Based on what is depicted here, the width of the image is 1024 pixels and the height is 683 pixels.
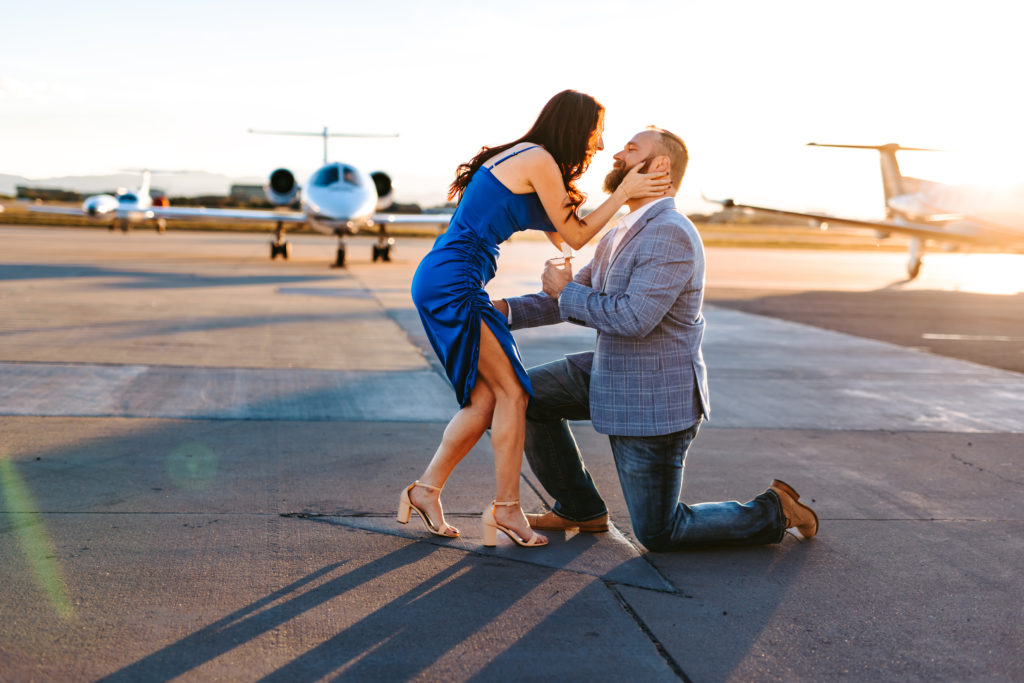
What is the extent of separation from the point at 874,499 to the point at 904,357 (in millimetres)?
5739

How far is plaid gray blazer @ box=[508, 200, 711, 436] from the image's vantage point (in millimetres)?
3330

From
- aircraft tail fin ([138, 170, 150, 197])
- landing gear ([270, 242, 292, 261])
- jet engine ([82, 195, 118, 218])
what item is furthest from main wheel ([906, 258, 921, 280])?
aircraft tail fin ([138, 170, 150, 197])

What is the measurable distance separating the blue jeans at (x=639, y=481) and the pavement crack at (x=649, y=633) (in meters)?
0.40

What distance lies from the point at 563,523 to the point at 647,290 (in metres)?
1.11

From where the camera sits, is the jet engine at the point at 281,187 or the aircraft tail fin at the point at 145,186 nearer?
the jet engine at the point at 281,187

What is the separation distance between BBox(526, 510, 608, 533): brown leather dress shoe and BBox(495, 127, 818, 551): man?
11.6 inches

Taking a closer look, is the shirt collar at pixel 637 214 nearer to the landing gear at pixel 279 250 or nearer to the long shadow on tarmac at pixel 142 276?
the long shadow on tarmac at pixel 142 276

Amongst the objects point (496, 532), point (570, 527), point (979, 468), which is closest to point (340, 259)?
point (979, 468)

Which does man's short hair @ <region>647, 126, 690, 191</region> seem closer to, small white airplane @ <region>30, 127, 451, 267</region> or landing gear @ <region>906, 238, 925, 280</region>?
small white airplane @ <region>30, 127, 451, 267</region>

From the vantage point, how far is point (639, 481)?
343cm

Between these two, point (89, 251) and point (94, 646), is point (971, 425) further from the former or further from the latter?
point (89, 251)

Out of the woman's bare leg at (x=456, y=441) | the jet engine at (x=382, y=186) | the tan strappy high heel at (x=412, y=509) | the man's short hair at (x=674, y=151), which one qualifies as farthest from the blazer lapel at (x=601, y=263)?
the jet engine at (x=382, y=186)

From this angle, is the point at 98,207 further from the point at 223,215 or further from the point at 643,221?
the point at 643,221

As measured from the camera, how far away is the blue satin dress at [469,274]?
3367 millimetres
